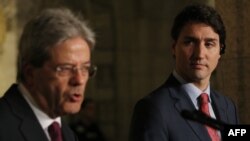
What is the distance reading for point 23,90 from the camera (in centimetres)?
242

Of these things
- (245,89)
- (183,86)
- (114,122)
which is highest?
(183,86)

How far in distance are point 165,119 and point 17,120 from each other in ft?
2.78

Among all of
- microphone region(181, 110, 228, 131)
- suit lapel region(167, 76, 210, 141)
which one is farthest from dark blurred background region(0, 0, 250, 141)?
microphone region(181, 110, 228, 131)

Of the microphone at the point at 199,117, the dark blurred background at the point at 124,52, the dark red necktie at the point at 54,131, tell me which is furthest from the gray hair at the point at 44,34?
the dark blurred background at the point at 124,52

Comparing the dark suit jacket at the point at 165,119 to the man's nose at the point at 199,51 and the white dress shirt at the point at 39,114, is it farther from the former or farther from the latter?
the white dress shirt at the point at 39,114

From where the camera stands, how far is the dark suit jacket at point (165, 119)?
291 centimetres

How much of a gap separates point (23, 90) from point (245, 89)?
2.77m

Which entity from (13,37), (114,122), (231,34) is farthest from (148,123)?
(114,122)

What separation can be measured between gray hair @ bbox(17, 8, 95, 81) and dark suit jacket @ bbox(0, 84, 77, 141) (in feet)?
0.28

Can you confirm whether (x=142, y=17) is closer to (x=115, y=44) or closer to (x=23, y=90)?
(x=115, y=44)

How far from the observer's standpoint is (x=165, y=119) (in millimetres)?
2980

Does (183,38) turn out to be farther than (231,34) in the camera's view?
No

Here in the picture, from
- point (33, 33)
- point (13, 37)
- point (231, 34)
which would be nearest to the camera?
point (33, 33)

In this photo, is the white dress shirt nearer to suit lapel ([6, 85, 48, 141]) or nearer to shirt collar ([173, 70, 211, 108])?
suit lapel ([6, 85, 48, 141])
